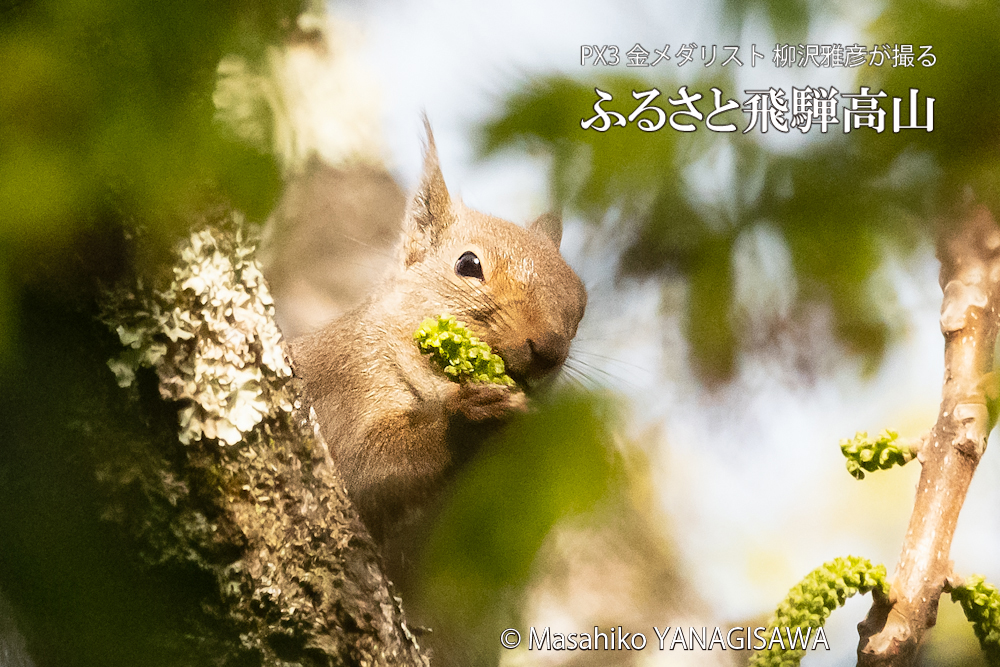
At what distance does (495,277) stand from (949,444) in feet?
2.11

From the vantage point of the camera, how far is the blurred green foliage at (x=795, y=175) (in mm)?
926

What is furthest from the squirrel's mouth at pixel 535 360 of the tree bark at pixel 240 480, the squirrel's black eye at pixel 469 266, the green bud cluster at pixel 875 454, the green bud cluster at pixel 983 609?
the green bud cluster at pixel 983 609

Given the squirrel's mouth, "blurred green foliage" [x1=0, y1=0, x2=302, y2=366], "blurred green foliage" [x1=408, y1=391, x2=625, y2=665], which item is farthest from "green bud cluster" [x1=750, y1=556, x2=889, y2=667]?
"blurred green foliage" [x1=0, y1=0, x2=302, y2=366]

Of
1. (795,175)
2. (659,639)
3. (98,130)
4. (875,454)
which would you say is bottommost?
(659,639)

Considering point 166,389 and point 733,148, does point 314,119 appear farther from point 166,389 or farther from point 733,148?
point 733,148

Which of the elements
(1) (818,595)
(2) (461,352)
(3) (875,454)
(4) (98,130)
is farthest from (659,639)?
(4) (98,130)

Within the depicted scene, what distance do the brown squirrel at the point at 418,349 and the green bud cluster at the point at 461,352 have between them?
15 mm

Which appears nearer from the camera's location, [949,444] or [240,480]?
[240,480]

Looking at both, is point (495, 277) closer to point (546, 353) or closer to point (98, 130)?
point (546, 353)

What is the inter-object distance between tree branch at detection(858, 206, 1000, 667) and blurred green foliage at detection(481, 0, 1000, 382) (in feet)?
0.21

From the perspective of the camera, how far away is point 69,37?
2.55ft

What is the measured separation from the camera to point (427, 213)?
3.24 ft

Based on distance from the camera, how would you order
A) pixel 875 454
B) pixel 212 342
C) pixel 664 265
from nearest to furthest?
pixel 212 342 < pixel 875 454 < pixel 664 265

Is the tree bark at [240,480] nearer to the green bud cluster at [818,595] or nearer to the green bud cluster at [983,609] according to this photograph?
the green bud cluster at [818,595]
